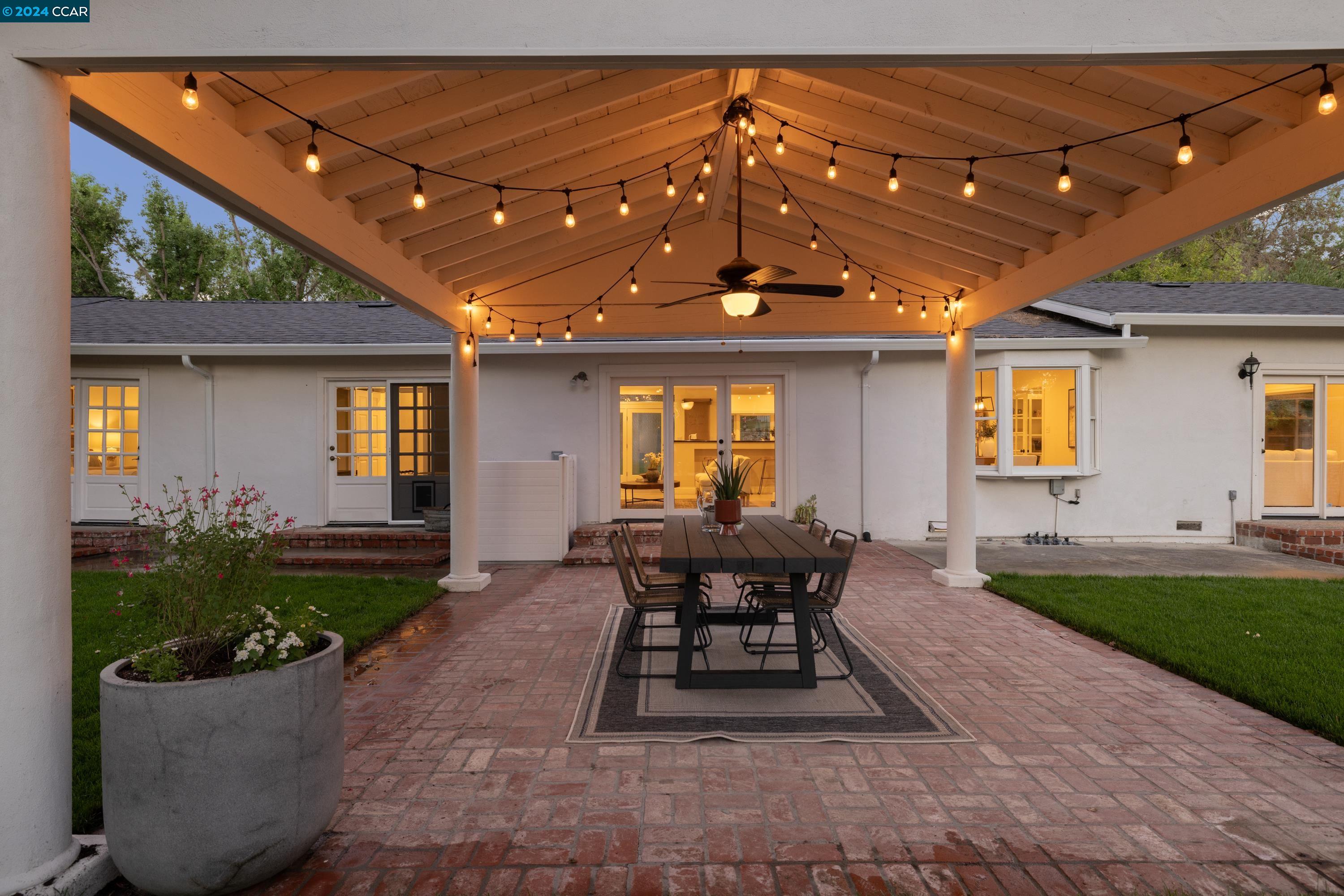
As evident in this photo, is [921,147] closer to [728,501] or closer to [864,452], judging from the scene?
[728,501]

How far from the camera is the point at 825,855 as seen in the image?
237 centimetres

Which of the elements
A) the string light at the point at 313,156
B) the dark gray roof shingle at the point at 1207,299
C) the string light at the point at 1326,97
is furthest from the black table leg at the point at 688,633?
the dark gray roof shingle at the point at 1207,299

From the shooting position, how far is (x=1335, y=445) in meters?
9.52

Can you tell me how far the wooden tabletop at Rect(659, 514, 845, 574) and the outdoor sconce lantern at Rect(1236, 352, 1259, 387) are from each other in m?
7.88

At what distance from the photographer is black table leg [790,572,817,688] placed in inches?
157

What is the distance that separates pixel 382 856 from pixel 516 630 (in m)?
2.89

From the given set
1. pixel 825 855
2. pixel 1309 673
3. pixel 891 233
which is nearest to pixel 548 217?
pixel 891 233

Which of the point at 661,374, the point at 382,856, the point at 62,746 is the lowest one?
the point at 382,856

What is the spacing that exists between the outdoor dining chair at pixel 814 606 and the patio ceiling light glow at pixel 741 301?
1573 millimetres

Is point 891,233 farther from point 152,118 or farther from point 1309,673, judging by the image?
point 152,118

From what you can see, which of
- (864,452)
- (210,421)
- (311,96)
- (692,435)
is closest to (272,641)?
(311,96)

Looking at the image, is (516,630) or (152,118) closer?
(152,118)

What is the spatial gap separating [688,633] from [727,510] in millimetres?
1127

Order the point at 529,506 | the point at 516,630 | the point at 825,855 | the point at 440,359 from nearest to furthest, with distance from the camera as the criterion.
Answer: the point at 825,855 < the point at 516,630 < the point at 529,506 < the point at 440,359
